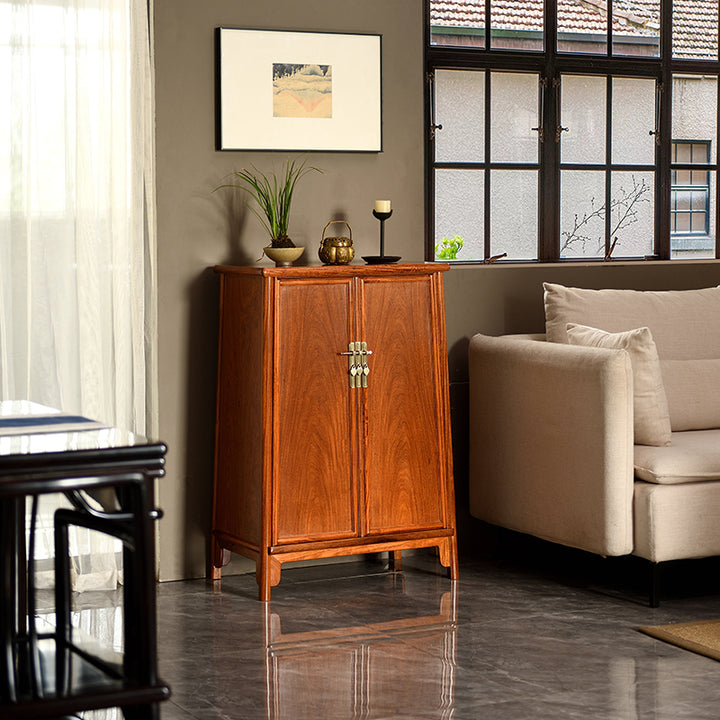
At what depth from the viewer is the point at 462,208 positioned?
5.12 metres

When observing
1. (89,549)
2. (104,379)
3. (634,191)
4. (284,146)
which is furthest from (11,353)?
(634,191)

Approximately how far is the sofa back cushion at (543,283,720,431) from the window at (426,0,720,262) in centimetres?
51

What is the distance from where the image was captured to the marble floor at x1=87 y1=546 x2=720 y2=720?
3191 millimetres

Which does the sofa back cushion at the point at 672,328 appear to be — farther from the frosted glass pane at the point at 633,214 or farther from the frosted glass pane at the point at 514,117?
the frosted glass pane at the point at 514,117

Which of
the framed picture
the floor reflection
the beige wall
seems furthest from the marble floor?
the framed picture

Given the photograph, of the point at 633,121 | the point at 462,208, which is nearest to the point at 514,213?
the point at 462,208

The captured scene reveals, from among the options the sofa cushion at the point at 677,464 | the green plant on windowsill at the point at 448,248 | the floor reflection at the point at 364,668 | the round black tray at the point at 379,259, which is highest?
the green plant on windowsill at the point at 448,248

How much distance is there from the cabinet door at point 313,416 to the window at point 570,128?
92 centimetres

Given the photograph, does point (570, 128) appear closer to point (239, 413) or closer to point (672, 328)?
point (672, 328)

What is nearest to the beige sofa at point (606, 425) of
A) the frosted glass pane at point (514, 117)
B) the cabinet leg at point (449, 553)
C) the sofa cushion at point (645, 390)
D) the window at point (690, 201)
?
the sofa cushion at point (645, 390)

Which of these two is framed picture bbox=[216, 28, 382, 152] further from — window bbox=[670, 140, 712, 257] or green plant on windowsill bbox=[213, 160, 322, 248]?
window bbox=[670, 140, 712, 257]

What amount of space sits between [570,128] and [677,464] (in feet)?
5.79

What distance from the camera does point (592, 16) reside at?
5.26m

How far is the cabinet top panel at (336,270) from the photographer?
165 inches
